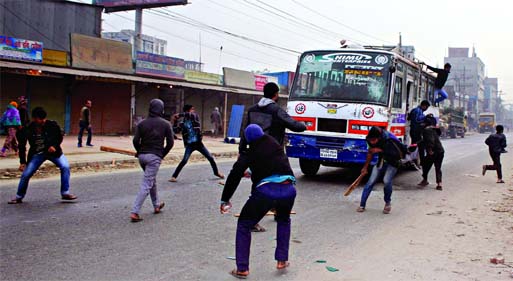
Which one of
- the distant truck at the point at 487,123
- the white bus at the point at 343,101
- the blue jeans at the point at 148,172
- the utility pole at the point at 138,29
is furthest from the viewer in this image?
the distant truck at the point at 487,123

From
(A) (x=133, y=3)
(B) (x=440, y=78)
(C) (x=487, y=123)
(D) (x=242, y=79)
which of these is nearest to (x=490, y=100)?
(C) (x=487, y=123)

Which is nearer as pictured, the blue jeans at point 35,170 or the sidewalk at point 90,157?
the blue jeans at point 35,170

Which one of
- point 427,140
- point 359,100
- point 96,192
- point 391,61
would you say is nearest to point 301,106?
point 359,100

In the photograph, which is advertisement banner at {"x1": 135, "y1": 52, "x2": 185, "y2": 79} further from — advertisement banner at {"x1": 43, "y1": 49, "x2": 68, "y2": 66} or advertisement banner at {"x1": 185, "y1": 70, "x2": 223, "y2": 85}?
advertisement banner at {"x1": 43, "y1": 49, "x2": 68, "y2": 66}

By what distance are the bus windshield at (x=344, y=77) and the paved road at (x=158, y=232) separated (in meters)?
2.06

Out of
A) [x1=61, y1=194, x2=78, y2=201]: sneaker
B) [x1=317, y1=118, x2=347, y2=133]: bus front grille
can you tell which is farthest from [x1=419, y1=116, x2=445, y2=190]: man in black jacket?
[x1=61, y1=194, x2=78, y2=201]: sneaker

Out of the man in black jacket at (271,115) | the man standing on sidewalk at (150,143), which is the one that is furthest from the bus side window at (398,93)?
the man standing on sidewalk at (150,143)

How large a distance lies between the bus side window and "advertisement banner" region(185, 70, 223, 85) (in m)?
17.2

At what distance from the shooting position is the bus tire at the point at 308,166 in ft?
37.7

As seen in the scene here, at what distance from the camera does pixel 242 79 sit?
30.4m

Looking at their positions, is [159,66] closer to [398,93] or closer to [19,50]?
[19,50]

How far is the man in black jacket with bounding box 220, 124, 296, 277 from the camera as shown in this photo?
4.46 meters

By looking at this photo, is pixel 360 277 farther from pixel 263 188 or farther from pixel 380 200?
pixel 380 200

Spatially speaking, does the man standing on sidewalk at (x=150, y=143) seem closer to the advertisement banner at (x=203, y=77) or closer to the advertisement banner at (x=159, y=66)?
the advertisement banner at (x=159, y=66)
